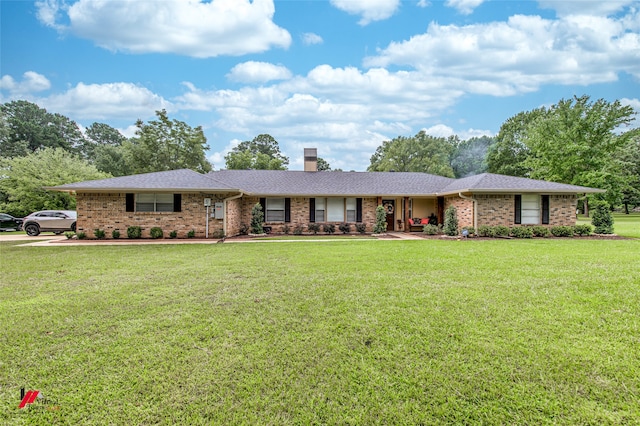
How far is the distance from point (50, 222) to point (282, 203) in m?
12.1

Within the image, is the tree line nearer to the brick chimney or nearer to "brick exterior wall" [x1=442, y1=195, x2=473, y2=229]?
the brick chimney

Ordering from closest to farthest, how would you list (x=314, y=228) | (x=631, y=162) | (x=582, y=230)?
(x=582, y=230)
(x=314, y=228)
(x=631, y=162)

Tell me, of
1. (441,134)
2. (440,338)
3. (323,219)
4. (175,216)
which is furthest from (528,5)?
(441,134)

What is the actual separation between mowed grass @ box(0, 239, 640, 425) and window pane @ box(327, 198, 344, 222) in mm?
10619

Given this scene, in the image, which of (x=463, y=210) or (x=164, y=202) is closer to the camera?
(x=164, y=202)

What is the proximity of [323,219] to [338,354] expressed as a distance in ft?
45.3

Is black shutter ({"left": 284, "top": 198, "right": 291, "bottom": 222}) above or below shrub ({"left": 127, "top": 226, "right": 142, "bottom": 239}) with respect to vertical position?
above

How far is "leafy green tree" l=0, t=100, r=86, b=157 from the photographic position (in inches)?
1543

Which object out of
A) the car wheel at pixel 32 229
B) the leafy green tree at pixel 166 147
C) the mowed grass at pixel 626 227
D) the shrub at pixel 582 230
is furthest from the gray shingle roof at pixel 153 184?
the leafy green tree at pixel 166 147

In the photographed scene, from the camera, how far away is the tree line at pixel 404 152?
73.0 ft

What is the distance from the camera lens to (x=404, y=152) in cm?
4097

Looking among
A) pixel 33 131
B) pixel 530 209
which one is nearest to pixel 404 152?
pixel 530 209

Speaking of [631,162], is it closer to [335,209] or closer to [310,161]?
[310,161]

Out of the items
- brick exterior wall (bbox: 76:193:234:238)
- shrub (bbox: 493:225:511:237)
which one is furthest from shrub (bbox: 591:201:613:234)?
brick exterior wall (bbox: 76:193:234:238)
